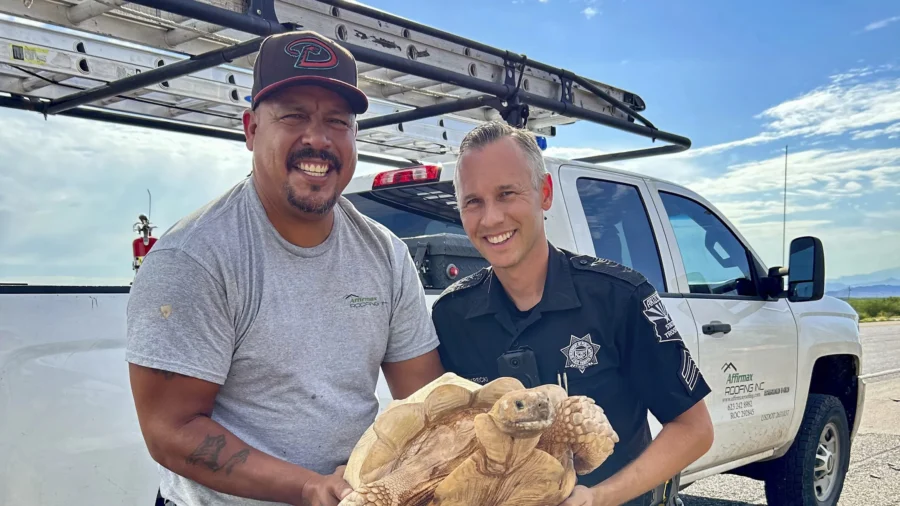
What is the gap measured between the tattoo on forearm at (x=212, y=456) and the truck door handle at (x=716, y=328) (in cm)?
283

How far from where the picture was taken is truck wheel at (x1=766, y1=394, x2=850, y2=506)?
15.7ft

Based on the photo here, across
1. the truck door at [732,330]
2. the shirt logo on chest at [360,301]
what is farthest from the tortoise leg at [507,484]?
the truck door at [732,330]

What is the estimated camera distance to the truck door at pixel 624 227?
11.5ft

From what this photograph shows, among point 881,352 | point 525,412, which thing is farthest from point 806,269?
point 881,352

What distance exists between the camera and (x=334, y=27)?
3035mm

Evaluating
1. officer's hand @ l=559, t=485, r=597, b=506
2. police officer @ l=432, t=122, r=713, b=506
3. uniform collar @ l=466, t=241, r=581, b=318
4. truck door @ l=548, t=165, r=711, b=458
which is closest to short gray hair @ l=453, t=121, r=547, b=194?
police officer @ l=432, t=122, r=713, b=506

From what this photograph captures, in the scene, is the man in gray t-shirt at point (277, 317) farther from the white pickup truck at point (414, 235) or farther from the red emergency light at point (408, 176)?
the red emergency light at point (408, 176)

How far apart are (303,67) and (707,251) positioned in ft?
10.1

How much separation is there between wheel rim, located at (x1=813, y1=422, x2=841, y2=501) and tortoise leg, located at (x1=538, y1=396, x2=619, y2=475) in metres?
3.89

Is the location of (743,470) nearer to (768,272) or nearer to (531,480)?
(768,272)

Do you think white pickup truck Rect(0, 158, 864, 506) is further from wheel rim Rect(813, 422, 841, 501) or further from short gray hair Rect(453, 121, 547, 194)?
short gray hair Rect(453, 121, 547, 194)

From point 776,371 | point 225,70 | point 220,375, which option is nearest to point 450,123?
point 225,70

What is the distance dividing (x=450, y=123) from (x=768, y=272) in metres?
2.16

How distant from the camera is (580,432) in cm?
162
